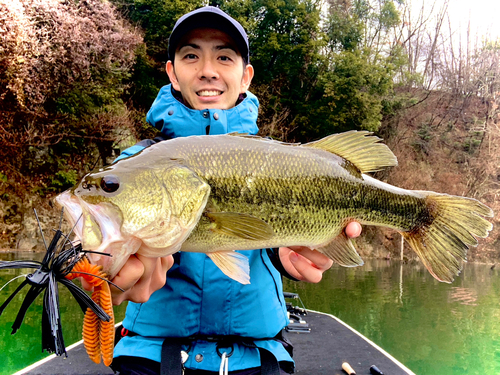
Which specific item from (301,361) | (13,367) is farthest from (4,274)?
(301,361)

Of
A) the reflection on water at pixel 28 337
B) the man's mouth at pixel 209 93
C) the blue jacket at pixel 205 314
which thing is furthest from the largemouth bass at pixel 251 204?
the reflection on water at pixel 28 337

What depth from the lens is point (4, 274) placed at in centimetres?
952

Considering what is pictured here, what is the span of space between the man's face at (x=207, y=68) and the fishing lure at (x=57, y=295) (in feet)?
4.33

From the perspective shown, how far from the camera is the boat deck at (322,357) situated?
423 centimetres

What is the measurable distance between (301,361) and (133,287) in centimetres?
389

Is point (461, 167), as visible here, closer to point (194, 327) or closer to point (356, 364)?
point (356, 364)

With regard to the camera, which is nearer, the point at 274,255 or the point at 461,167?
the point at 274,255

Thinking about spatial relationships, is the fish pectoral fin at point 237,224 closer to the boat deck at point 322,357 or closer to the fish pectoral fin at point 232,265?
the fish pectoral fin at point 232,265

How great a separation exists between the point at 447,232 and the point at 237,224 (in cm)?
116

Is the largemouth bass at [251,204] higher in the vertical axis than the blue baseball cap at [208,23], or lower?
lower

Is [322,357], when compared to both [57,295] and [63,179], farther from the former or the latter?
[63,179]

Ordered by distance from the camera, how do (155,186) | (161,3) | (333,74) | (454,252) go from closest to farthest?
(155,186) < (454,252) < (161,3) < (333,74)

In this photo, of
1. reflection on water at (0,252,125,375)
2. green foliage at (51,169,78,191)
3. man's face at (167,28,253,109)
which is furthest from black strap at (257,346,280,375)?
green foliage at (51,169,78,191)

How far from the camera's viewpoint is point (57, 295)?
112cm
